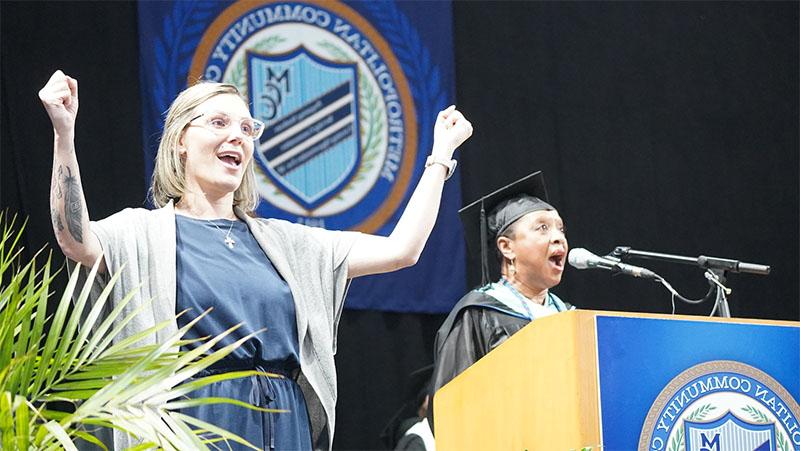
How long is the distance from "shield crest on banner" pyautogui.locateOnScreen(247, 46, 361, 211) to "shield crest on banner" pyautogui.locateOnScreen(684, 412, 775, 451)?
3.43m

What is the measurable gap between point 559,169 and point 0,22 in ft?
9.36

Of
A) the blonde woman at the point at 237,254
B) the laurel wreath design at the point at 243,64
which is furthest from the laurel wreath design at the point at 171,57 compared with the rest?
the blonde woman at the point at 237,254

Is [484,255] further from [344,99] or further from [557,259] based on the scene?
[344,99]

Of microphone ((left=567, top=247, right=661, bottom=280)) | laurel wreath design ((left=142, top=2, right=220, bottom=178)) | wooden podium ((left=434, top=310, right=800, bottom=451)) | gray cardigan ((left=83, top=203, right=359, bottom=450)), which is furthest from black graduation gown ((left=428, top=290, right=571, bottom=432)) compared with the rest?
laurel wreath design ((left=142, top=2, right=220, bottom=178))

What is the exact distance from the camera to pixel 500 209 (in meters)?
4.70

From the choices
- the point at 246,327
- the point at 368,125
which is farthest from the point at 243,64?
the point at 246,327

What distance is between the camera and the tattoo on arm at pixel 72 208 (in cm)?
265

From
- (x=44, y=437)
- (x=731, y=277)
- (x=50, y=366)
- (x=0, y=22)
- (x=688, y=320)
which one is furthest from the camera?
(x=731, y=277)

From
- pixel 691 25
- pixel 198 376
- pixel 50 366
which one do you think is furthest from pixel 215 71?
pixel 50 366

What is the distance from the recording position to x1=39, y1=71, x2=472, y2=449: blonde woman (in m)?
2.77

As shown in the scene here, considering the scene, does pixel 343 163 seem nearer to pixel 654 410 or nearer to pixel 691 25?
pixel 691 25

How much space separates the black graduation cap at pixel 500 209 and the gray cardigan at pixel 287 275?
1593 millimetres

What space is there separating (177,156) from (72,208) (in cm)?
43

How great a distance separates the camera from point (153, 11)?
5.88m
